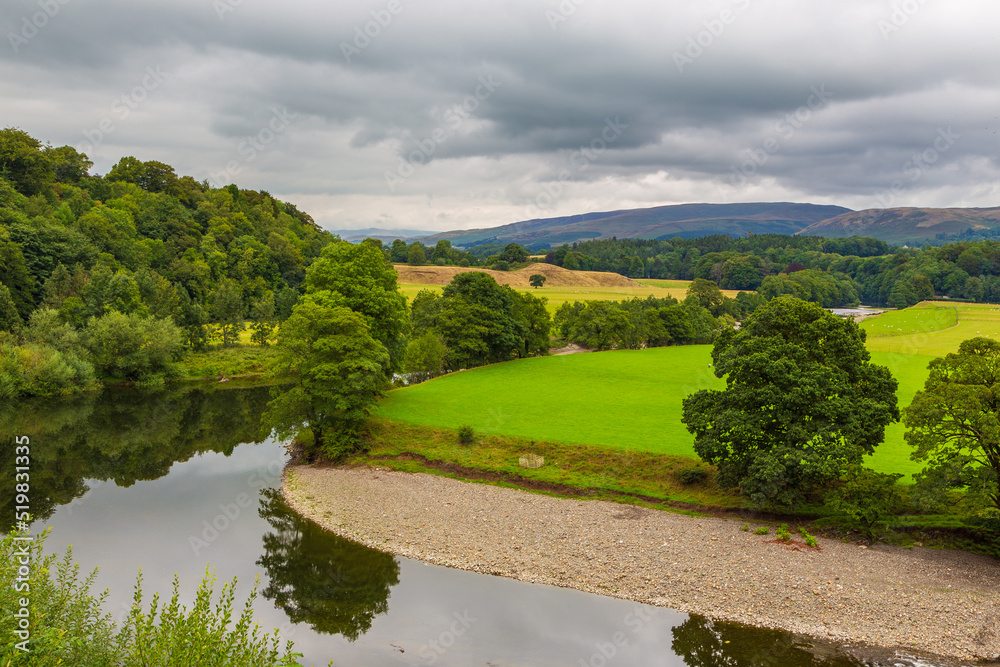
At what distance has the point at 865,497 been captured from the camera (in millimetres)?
23625

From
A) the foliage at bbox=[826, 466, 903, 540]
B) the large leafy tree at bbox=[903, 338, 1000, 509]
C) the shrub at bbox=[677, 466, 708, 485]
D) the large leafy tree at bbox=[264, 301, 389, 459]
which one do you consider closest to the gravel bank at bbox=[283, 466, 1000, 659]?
the foliage at bbox=[826, 466, 903, 540]

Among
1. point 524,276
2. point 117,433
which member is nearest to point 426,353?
point 117,433

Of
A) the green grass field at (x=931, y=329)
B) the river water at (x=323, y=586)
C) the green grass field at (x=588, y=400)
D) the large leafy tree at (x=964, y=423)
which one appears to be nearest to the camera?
the river water at (x=323, y=586)

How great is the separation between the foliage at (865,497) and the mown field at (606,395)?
652 cm

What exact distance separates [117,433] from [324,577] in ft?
92.3

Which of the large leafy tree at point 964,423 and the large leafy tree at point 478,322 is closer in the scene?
the large leafy tree at point 964,423

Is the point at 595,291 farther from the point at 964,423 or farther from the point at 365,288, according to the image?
the point at 964,423

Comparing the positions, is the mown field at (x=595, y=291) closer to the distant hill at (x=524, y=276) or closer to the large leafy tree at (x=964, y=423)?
the distant hill at (x=524, y=276)

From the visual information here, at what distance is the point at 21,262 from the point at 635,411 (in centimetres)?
6592

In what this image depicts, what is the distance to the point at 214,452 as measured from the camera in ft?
124

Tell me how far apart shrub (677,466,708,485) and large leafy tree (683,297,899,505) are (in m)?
3.16

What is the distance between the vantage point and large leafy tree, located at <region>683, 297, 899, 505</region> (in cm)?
2359

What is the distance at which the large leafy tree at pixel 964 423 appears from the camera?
19.7 meters

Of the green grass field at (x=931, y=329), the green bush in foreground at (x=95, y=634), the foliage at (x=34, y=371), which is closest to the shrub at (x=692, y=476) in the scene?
the green bush in foreground at (x=95, y=634)
